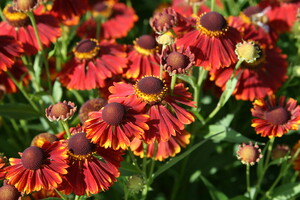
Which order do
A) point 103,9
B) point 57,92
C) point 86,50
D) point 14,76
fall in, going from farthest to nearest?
point 103,9 → point 14,76 → point 57,92 → point 86,50

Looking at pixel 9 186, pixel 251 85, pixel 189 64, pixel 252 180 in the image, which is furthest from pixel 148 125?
pixel 252 180

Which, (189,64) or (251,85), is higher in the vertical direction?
(189,64)

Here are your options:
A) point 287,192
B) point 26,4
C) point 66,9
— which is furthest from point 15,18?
point 287,192

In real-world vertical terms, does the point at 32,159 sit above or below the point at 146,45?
above

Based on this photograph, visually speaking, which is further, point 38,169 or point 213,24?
point 213,24

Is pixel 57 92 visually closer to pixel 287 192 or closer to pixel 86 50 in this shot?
pixel 86 50

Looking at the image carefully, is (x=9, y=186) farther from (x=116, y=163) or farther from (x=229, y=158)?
(x=229, y=158)
